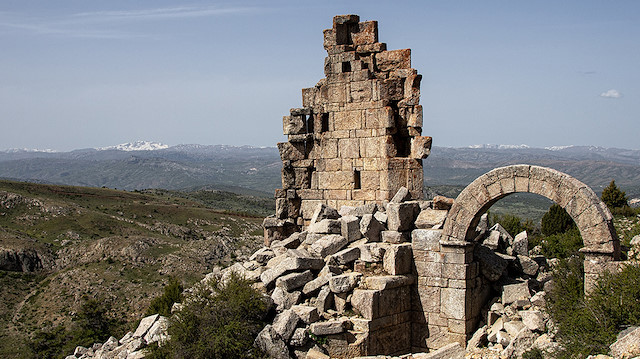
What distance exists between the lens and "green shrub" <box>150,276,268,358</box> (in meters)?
10.5

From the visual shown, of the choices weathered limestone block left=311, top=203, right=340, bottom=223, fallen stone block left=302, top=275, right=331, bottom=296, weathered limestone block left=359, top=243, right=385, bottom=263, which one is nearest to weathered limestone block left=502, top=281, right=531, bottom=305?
weathered limestone block left=359, top=243, right=385, bottom=263

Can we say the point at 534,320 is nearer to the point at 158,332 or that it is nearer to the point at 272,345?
the point at 272,345

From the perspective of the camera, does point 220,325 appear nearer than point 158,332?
Yes

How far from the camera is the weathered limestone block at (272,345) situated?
34.4 ft

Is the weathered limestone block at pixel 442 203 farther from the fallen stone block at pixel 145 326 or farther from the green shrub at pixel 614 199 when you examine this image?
the green shrub at pixel 614 199

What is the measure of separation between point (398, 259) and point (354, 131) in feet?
13.2

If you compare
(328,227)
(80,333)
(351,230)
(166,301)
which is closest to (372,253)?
(351,230)

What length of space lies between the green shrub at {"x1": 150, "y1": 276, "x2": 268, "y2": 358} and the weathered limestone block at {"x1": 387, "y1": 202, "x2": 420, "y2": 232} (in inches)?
123

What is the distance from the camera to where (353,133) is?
1473cm

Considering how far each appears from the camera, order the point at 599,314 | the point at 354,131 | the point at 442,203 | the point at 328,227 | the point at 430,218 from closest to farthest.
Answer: the point at 599,314 < the point at 430,218 < the point at 442,203 < the point at 328,227 < the point at 354,131

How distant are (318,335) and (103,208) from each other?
5468cm

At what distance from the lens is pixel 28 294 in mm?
37156

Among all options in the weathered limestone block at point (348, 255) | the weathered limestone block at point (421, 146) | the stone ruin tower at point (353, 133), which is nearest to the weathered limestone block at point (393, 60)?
the stone ruin tower at point (353, 133)

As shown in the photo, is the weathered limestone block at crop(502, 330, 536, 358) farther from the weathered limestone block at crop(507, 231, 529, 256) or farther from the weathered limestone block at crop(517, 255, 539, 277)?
the weathered limestone block at crop(507, 231, 529, 256)
